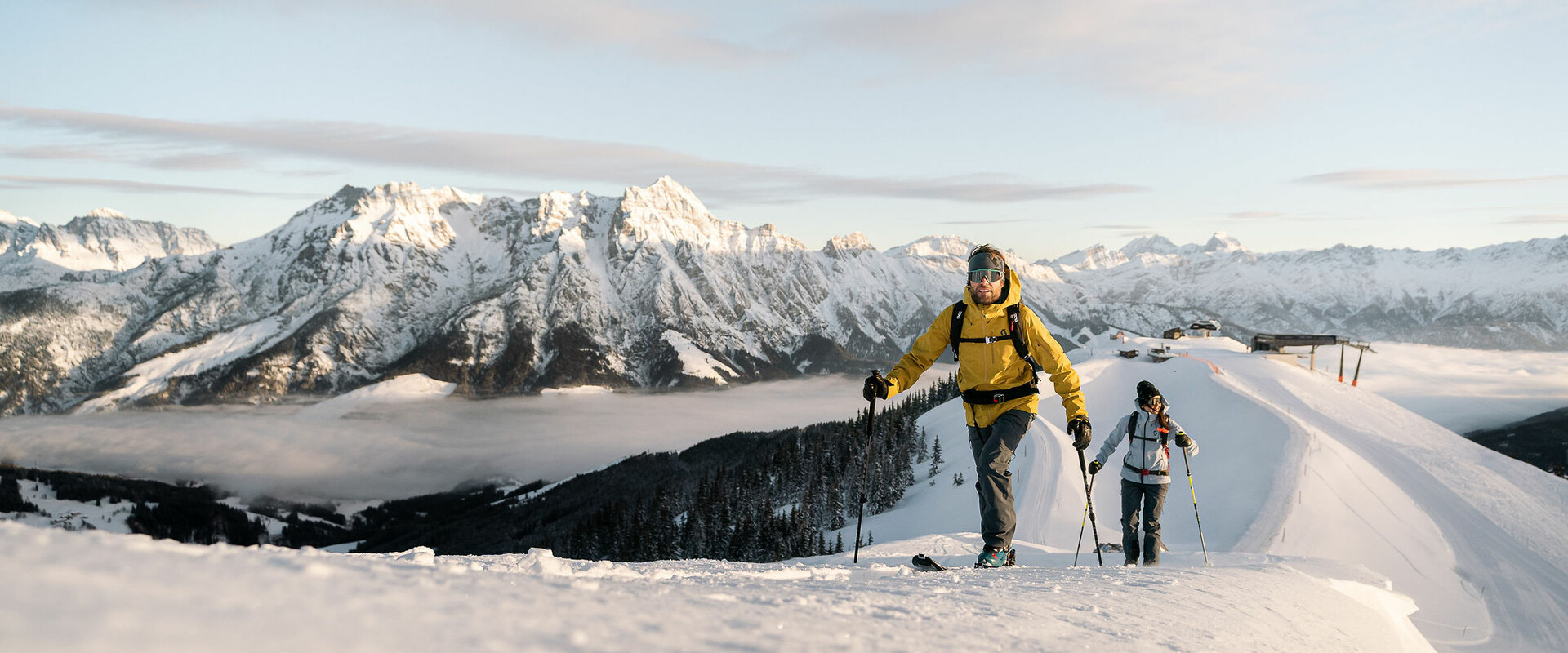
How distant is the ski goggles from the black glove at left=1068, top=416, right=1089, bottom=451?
2.36 metres

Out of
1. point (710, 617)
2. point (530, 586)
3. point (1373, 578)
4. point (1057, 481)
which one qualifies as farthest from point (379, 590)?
point (1057, 481)

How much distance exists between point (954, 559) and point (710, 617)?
29.4 ft

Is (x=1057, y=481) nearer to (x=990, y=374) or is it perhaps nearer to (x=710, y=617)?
(x=990, y=374)

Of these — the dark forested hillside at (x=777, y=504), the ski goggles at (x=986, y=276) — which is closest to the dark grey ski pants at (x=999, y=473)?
the ski goggles at (x=986, y=276)

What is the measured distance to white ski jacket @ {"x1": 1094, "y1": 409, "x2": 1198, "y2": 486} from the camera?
13.1m

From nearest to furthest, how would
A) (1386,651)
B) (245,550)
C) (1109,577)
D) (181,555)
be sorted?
(181,555)
(245,550)
(1386,651)
(1109,577)

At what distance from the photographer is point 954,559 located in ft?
39.5

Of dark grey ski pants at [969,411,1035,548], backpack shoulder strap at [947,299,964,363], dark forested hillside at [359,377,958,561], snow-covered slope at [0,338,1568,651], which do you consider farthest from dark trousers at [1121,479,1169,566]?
dark forested hillside at [359,377,958,561]

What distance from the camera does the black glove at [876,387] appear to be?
34.1 feet

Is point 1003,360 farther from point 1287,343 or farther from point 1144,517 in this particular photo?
point 1287,343

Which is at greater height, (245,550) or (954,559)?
(245,550)

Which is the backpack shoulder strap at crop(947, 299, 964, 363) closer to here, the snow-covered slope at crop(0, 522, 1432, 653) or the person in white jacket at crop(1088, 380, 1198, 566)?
the snow-covered slope at crop(0, 522, 1432, 653)

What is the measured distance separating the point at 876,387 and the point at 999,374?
180 centimetres

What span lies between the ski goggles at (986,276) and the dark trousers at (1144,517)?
624cm
